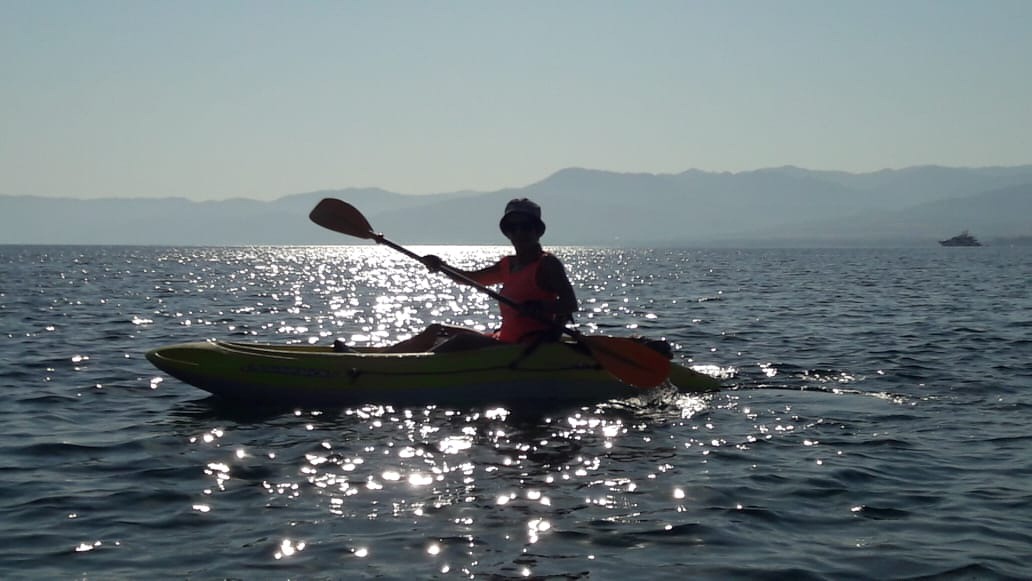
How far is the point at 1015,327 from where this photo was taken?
17984 millimetres

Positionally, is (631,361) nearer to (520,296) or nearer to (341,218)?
(520,296)

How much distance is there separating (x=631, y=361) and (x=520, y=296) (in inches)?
50.8

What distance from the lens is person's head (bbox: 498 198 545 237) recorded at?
9688 mm

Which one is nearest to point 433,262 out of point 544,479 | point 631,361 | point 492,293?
point 492,293

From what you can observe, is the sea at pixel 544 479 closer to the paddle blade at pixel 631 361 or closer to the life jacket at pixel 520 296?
the paddle blade at pixel 631 361

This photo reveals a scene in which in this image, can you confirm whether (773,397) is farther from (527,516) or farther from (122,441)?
(122,441)

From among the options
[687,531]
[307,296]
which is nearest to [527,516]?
[687,531]

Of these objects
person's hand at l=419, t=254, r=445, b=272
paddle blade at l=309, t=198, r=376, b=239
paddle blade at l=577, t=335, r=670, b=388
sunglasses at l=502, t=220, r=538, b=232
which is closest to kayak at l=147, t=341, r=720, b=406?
paddle blade at l=577, t=335, r=670, b=388

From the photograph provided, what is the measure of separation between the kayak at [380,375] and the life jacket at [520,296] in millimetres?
255

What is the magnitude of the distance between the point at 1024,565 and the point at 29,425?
789cm

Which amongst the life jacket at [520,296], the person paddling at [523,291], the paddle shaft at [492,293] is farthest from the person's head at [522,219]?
the paddle shaft at [492,293]

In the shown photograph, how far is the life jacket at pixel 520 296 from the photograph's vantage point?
1017 centimetres

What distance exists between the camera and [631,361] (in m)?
10.2

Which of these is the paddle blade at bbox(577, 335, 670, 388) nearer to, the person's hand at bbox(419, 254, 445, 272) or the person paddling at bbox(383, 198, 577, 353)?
the person paddling at bbox(383, 198, 577, 353)
